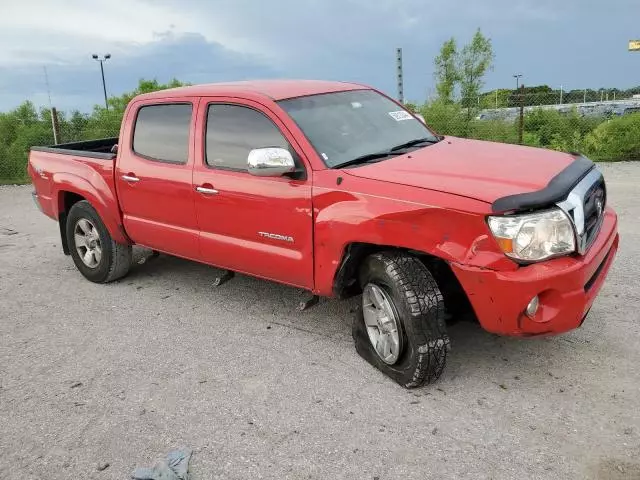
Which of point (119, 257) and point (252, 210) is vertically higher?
point (252, 210)

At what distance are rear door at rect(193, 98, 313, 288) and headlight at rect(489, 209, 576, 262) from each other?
4.13 feet

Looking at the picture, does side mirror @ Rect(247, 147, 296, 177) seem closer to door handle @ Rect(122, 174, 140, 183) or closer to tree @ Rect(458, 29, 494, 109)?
door handle @ Rect(122, 174, 140, 183)

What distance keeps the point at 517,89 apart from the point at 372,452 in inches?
477

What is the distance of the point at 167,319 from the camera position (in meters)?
4.91

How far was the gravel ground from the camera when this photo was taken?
299cm

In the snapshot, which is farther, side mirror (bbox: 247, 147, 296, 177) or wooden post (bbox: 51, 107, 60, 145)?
wooden post (bbox: 51, 107, 60, 145)

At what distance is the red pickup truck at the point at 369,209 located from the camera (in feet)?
10.3

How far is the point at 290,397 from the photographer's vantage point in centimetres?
358

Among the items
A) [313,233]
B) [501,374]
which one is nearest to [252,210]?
[313,233]

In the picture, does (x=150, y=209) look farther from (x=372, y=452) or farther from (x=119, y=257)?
(x=372, y=452)

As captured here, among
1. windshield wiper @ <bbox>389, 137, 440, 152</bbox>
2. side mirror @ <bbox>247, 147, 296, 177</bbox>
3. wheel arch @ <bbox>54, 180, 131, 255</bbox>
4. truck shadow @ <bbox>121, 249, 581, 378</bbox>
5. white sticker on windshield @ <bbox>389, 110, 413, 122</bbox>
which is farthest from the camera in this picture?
wheel arch @ <bbox>54, 180, 131, 255</bbox>

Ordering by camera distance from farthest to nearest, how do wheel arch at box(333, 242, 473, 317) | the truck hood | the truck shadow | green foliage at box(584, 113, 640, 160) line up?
green foliage at box(584, 113, 640, 160) < the truck shadow < wheel arch at box(333, 242, 473, 317) < the truck hood

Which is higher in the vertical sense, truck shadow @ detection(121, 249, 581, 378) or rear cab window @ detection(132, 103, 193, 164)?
rear cab window @ detection(132, 103, 193, 164)

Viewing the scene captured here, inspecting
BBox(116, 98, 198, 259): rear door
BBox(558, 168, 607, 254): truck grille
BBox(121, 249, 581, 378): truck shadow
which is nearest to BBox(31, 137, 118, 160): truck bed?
BBox(116, 98, 198, 259): rear door
